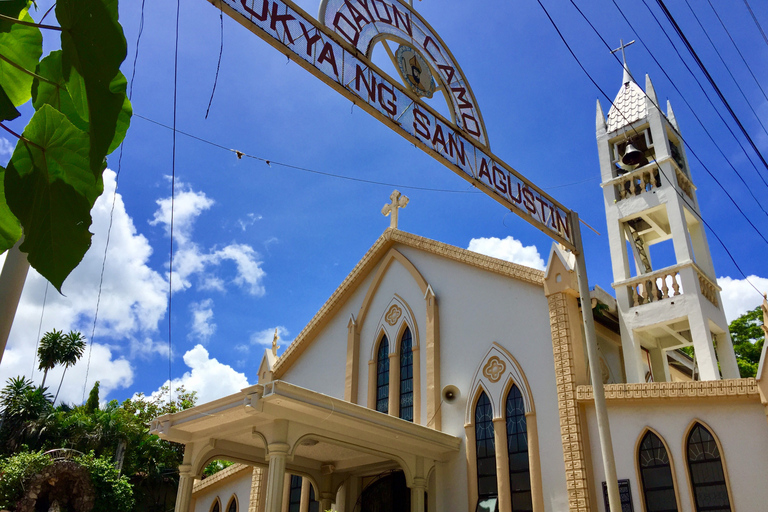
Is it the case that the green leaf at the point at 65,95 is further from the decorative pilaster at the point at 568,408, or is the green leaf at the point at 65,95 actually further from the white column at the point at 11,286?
the decorative pilaster at the point at 568,408

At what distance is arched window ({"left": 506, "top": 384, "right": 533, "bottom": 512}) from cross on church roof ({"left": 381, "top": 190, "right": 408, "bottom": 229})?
6.43 metres

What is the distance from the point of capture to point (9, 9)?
730 mm

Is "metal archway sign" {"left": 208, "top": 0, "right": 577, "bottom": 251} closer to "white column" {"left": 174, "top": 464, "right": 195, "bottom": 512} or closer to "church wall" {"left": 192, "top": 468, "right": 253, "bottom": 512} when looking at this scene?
"white column" {"left": 174, "top": 464, "right": 195, "bottom": 512}

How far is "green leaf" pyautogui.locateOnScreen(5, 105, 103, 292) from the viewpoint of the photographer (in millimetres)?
722

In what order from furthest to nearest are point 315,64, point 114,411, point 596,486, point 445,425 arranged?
1. point 114,411
2. point 445,425
3. point 596,486
4. point 315,64

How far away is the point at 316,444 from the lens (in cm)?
1333

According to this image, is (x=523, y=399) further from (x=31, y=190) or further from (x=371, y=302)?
(x=31, y=190)

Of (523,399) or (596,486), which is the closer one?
(596,486)

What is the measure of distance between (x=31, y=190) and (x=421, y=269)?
1608 centimetres

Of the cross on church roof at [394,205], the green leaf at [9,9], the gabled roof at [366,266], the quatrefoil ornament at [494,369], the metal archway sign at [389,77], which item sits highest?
the cross on church roof at [394,205]

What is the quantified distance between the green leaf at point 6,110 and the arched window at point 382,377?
1563cm

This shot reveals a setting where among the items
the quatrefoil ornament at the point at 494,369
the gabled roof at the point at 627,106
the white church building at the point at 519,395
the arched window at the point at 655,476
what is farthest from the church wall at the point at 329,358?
the arched window at the point at 655,476

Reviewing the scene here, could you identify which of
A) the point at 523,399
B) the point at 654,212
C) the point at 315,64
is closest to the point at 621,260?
the point at 654,212

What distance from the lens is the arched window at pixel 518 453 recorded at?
12.8 m
